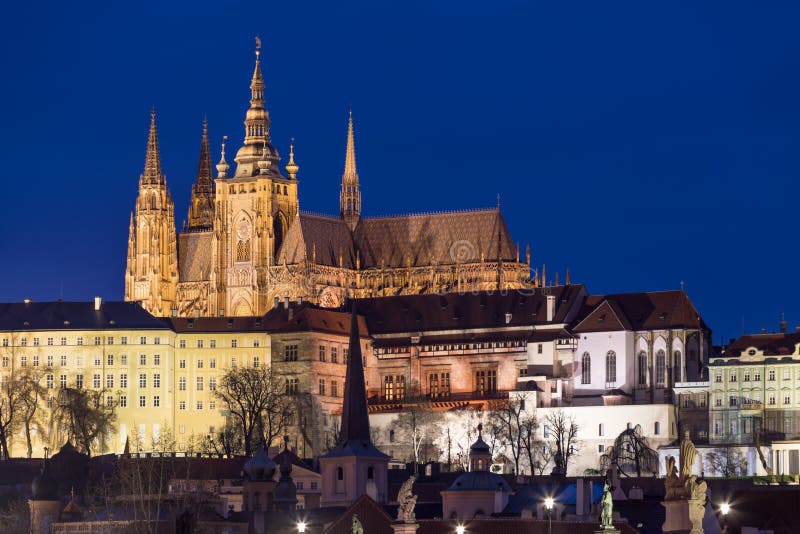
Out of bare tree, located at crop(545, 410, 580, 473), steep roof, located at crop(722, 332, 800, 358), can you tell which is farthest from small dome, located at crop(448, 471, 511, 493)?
steep roof, located at crop(722, 332, 800, 358)

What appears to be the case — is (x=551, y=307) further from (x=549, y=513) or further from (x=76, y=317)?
(x=549, y=513)

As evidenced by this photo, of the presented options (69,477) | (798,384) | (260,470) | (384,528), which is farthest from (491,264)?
(384,528)

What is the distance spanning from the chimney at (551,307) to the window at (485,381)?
16.9ft

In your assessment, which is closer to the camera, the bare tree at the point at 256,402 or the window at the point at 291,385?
the bare tree at the point at 256,402

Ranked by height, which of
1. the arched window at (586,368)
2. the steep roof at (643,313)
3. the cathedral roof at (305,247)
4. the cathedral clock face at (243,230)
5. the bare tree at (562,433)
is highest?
the cathedral clock face at (243,230)

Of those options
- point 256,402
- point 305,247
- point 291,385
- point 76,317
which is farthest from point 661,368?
point 76,317

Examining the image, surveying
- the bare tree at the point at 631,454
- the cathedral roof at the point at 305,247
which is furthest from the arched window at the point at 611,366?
the cathedral roof at the point at 305,247

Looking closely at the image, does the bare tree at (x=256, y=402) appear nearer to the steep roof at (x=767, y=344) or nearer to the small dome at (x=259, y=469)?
the steep roof at (x=767, y=344)

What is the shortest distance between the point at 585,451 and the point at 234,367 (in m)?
27.8

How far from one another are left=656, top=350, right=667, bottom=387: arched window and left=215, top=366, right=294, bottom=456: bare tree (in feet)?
77.6

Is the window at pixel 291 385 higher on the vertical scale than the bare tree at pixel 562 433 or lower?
higher

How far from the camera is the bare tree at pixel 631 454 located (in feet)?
512

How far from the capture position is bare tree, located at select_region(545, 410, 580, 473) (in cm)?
16175

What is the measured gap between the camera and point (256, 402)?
169 meters
